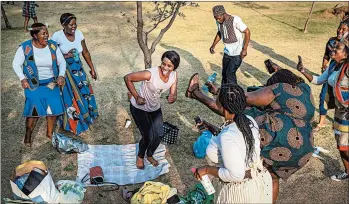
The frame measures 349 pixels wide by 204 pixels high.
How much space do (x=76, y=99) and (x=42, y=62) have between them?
902mm

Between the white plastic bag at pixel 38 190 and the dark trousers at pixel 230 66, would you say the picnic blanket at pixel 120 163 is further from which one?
the dark trousers at pixel 230 66

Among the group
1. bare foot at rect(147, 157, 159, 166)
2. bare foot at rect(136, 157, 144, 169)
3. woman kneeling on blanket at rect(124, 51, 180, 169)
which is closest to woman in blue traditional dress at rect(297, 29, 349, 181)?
woman kneeling on blanket at rect(124, 51, 180, 169)

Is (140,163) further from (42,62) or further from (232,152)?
(232,152)

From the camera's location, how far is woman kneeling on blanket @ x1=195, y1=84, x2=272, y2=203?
2650mm

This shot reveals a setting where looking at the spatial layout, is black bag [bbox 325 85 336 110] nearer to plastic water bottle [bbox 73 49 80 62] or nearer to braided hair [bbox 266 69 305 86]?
braided hair [bbox 266 69 305 86]

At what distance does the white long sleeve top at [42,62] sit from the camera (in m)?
4.69

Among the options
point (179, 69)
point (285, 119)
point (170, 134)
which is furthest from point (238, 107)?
point (179, 69)

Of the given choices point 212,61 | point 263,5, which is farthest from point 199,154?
point 263,5

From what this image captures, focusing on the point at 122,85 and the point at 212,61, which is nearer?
the point at 122,85

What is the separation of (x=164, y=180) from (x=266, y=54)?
6.13m

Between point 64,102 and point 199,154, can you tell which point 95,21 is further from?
point 199,154

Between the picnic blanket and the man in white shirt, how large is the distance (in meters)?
1.96

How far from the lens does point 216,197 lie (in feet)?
10.3

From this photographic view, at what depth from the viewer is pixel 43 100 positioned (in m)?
Result: 4.98
